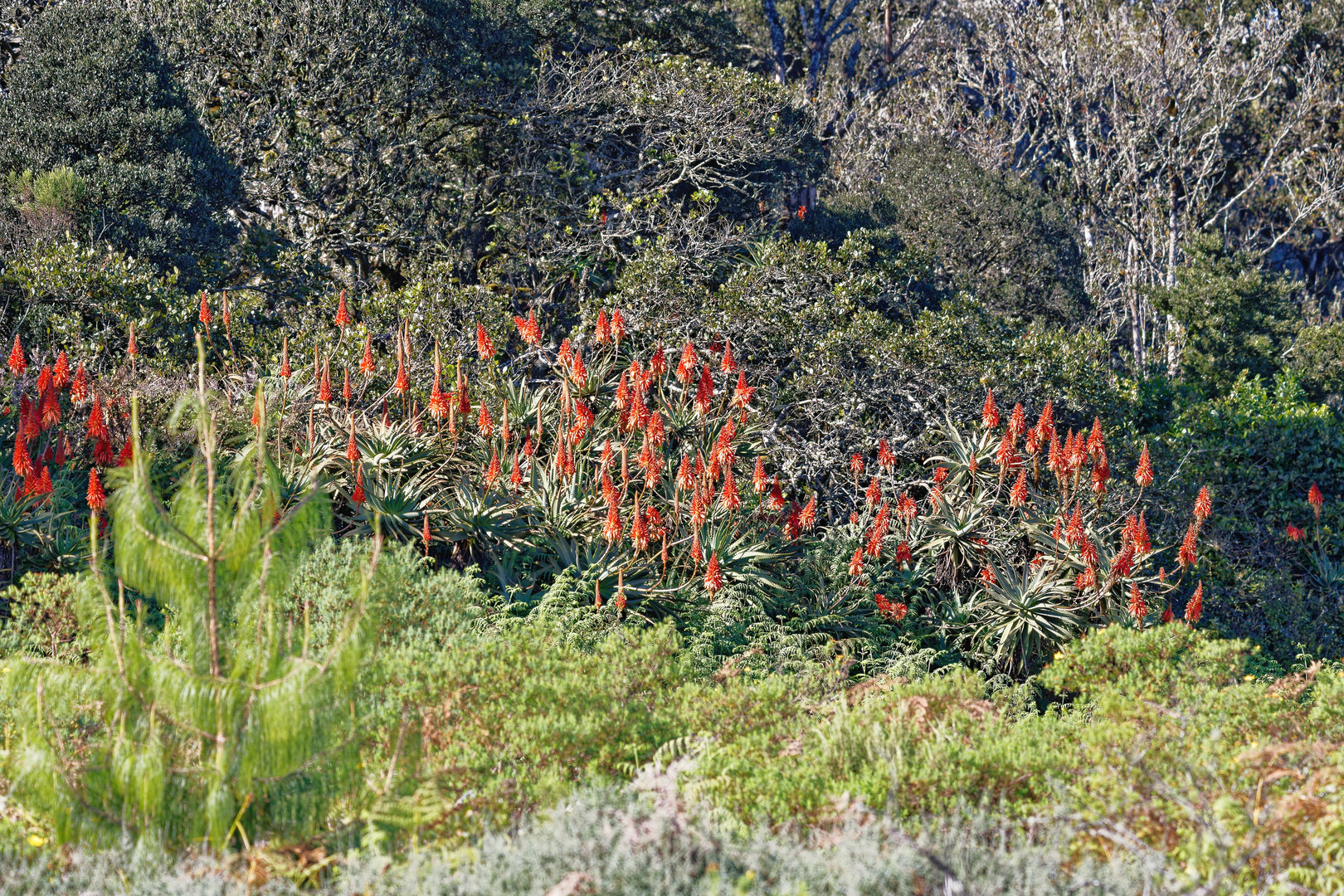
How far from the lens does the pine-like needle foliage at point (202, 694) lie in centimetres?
444

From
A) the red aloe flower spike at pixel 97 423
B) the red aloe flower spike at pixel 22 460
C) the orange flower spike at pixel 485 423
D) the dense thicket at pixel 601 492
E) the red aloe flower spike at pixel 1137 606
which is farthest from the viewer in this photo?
the orange flower spike at pixel 485 423

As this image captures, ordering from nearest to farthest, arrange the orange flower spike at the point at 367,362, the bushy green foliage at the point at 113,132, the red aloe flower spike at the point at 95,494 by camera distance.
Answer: the red aloe flower spike at the point at 95,494 → the orange flower spike at the point at 367,362 → the bushy green foliage at the point at 113,132

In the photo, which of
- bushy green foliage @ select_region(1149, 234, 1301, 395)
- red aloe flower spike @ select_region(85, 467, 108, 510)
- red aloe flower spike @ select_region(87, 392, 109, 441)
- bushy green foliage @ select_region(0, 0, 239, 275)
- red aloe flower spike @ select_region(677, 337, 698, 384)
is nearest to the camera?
Answer: red aloe flower spike @ select_region(85, 467, 108, 510)

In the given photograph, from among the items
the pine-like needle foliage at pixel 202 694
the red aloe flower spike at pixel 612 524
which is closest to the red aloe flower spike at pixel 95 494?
the red aloe flower spike at pixel 612 524

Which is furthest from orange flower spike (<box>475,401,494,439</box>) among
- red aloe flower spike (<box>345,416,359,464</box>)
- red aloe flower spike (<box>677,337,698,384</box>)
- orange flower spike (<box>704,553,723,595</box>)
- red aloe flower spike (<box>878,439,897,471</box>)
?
red aloe flower spike (<box>878,439,897,471</box>)

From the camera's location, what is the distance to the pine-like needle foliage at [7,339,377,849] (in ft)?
14.6

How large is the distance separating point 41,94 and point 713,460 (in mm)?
7552

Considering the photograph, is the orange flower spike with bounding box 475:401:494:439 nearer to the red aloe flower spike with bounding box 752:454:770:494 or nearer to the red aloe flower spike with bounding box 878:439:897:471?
the red aloe flower spike with bounding box 752:454:770:494

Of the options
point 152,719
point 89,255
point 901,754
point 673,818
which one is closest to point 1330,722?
point 901,754

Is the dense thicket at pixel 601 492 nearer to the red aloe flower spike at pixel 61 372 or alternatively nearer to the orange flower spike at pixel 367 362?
the red aloe flower spike at pixel 61 372

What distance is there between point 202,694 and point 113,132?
943 cm

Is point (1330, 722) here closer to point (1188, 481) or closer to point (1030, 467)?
point (1030, 467)

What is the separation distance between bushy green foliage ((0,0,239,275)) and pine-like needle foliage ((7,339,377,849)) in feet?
27.0

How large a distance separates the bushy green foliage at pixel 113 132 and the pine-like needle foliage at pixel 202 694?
8.23 metres
